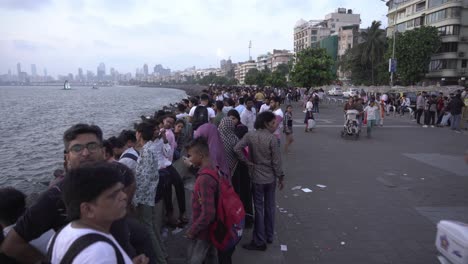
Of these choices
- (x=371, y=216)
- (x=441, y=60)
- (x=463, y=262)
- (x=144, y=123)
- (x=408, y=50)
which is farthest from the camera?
(x=441, y=60)

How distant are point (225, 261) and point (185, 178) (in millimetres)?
4065

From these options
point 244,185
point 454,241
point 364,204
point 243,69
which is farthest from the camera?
point 243,69

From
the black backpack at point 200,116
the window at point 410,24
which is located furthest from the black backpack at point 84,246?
the window at point 410,24

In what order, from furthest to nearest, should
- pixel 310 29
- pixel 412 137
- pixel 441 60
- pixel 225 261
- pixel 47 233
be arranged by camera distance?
1. pixel 310 29
2. pixel 441 60
3. pixel 412 137
4. pixel 225 261
5. pixel 47 233

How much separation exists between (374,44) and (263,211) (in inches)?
2183

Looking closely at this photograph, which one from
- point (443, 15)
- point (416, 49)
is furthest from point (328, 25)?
point (416, 49)

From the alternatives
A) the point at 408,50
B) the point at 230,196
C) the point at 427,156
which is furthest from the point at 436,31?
the point at 230,196

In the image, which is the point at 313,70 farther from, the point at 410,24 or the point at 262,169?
the point at 410,24

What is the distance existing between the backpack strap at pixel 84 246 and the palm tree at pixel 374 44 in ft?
189

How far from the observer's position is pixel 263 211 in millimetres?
4395

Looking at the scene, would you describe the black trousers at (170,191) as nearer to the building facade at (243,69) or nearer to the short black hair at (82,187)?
the short black hair at (82,187)

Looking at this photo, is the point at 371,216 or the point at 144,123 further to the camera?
the point at 371,216

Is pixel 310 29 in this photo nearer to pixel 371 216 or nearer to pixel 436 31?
pixel 436 31

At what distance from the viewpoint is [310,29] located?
10112 cm
